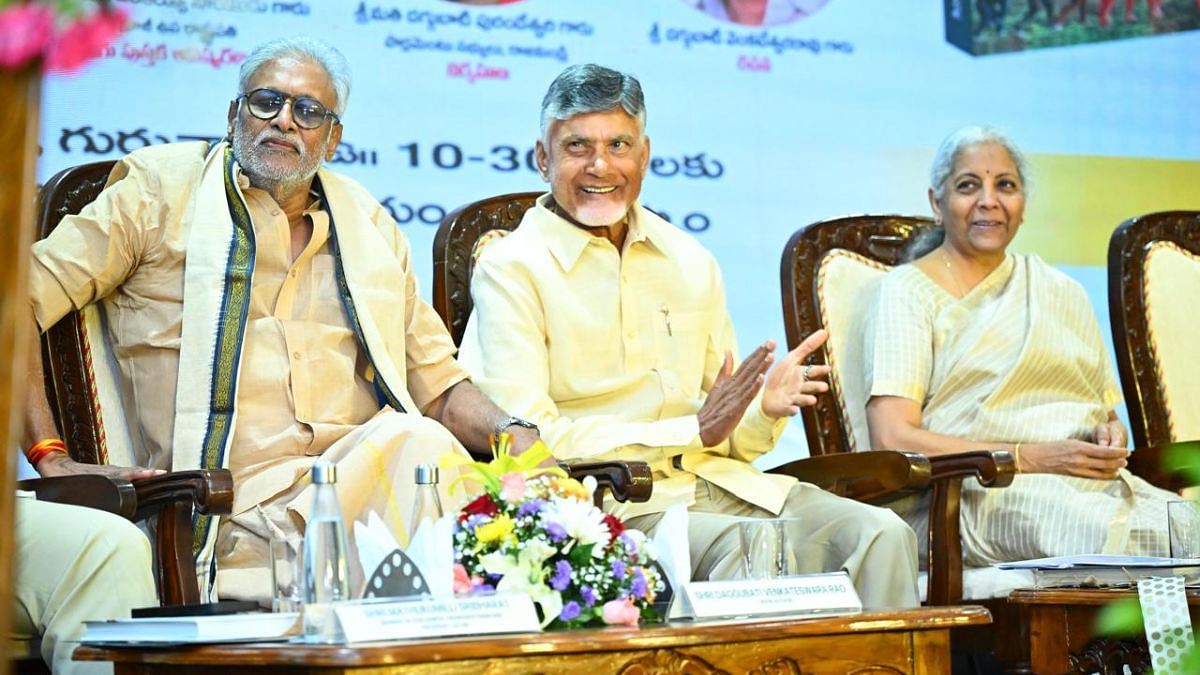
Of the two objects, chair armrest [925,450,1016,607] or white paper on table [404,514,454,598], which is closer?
white paper on table [404,514,454,598]

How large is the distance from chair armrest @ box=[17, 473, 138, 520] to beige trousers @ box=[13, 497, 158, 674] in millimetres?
51

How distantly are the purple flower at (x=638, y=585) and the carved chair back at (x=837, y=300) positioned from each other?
1572 millimetres

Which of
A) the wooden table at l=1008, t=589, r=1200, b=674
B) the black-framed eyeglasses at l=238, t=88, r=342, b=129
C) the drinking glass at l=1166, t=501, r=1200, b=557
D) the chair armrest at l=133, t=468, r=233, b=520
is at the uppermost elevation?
the black-framed eyeglasses at l=238, t=88, r=342, b=129

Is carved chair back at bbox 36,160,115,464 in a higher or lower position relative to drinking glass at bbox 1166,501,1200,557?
higher

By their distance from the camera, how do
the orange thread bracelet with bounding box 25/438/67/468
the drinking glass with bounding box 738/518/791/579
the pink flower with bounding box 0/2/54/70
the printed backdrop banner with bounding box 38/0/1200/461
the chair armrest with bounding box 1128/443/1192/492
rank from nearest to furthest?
the pink flower with bounding box 0/2/54/70
the drinking glass with bounding box 738/518/791/579
the orange thread bracelet with bounding box 25/438/67/468
the chair armrest with bounding box 1128/443/1192/492
the printed backdrop banner with bounding box 38/0/1200/461

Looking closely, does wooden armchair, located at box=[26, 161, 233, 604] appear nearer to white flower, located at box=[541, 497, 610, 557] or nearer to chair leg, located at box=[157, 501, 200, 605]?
chair leg, located at box=[157, 501, 200, 605]

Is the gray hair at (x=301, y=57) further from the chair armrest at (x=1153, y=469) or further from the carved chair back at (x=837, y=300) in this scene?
the chair armrest at (x=1153, y=469)

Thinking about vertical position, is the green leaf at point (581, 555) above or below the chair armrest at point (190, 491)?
below

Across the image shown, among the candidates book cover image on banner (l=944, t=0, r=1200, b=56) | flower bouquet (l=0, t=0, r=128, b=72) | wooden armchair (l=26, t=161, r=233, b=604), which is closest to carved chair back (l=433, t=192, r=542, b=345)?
wooden armchair (l=26, t=161, r=233, b=604)

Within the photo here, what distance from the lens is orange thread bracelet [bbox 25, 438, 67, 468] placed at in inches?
100.0

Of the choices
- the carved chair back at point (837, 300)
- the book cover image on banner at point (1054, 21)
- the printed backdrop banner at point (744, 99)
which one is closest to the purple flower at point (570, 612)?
the carved chair back at point (837, 300)

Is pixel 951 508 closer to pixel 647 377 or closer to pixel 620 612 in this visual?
pixel 647 377

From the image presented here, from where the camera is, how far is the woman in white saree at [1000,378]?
326cm

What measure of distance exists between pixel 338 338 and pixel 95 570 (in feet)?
2.65
